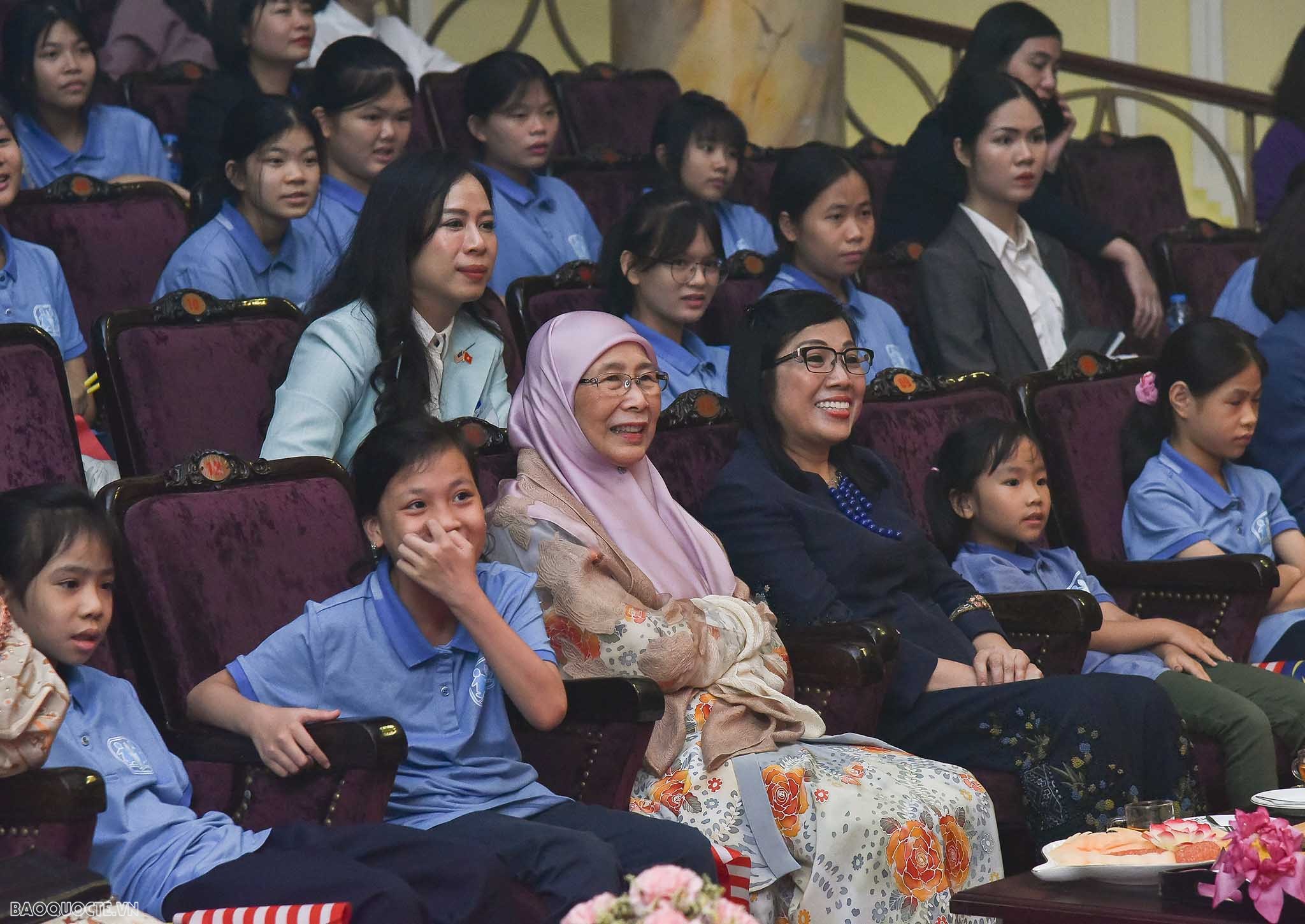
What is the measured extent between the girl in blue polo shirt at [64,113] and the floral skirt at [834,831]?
206 centimetres

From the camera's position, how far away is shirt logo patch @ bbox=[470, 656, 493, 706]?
7.79 ft

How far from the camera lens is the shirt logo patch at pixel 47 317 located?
331cm

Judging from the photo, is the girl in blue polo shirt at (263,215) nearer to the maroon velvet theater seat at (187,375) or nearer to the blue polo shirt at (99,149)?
the maroon velvet theater seat at (187,375)

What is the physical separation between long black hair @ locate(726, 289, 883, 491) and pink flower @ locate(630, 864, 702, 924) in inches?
67.7

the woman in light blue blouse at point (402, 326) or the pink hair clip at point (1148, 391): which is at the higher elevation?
the woman in light blue blouse at point (402, 326)

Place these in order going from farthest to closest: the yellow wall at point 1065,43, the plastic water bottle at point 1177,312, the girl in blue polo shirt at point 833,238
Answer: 1. the yellow wall at point 1065,43
2. the plastic water bottle at point 1177,312
3. the girl in blue polo shirt at point 833,238

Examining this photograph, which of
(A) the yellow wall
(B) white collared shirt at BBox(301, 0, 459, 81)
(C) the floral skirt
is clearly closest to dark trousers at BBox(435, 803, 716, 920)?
(C) the floral skirt

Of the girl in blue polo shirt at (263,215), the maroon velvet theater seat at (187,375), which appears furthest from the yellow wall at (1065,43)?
the maroon velvet theater seat at (187,375)

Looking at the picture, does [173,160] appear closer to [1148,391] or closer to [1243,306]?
[1148,391]

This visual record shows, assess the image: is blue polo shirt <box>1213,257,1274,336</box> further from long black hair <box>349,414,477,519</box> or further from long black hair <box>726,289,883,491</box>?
long black hair <box>349,414,477,519</box>

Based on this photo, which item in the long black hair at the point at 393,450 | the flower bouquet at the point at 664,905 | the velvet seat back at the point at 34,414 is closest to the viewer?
the flower bouquet at the point at 664,905

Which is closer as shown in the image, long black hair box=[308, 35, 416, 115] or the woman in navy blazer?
the woman in navy blazer

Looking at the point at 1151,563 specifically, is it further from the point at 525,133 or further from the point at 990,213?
the point at 525,133

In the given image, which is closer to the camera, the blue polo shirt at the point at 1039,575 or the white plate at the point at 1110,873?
the white plate at the point at 1110,873
